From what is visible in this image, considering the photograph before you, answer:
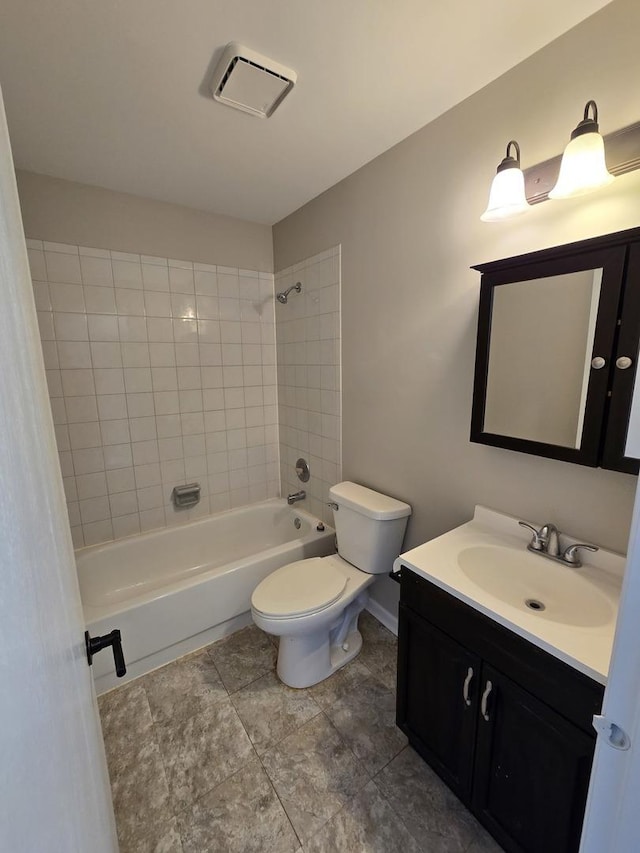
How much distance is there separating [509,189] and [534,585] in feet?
4.18

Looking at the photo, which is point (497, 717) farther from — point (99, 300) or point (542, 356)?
point (99, 300)

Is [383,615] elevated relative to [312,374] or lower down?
lower down

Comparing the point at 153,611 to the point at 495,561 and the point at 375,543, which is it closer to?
the point at 375,543

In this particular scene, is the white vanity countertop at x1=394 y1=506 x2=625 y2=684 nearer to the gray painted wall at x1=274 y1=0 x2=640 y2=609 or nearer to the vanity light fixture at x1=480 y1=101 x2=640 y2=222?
the gray painted wall at x1=274 y1=0 x2=640 y2=609

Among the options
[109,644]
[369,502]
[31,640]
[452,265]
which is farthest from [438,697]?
[452,265]

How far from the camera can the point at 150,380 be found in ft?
7.39

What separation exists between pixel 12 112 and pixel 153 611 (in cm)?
217

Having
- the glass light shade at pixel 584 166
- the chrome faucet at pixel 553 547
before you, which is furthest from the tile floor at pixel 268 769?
the glass light shade at pixel 584 166

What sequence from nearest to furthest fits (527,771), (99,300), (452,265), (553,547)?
1. (527,771)
2. (553,547)
3. (452,265)
4. (99,300)

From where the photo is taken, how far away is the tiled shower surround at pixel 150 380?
2002mm

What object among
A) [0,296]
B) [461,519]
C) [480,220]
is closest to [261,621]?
[461,519]

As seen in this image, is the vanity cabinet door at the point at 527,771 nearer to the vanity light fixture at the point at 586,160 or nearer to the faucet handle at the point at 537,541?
the faucet handle at the point at 537,541

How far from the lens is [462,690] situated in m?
1.10

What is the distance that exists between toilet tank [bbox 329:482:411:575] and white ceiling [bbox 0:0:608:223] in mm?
1666
